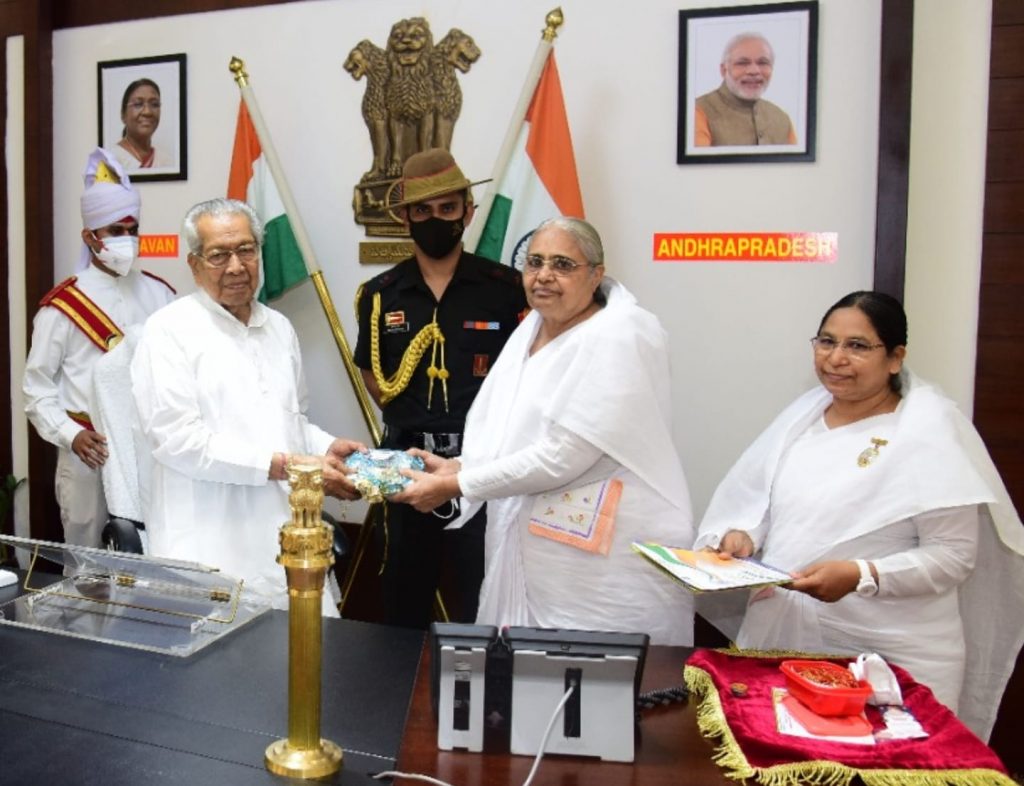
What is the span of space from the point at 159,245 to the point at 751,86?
2.73 meters

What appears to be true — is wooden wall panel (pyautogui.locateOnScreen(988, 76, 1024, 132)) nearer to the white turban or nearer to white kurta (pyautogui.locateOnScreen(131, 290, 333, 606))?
white kurta (pyautogui.locateOnScreen(131, 290, 333, 606))

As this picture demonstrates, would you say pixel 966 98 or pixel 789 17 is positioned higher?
pixel 789 17

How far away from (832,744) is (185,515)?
1684 mm

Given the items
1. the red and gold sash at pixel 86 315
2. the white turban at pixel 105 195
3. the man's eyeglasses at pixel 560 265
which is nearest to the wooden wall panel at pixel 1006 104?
the man's eyeglasses at pixel 560 265

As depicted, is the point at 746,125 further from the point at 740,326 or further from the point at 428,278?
the point at 428,278

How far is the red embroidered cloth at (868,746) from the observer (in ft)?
3.93

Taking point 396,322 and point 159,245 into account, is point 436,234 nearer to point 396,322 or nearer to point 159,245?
point 396,322

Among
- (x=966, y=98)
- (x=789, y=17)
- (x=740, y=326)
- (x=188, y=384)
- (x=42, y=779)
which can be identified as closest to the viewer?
(x=42, y=779)

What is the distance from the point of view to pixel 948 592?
1.90m

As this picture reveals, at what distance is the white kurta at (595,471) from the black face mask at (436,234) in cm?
70

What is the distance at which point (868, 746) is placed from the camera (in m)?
1.23

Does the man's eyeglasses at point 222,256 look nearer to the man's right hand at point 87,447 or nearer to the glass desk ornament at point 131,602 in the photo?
the glass desk ornament at point 131,602

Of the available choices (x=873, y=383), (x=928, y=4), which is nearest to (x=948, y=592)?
(x=873, y=383)

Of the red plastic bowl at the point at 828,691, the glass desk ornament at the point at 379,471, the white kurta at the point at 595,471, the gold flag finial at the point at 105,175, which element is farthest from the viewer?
the gold flag finial at the point at 105,175
